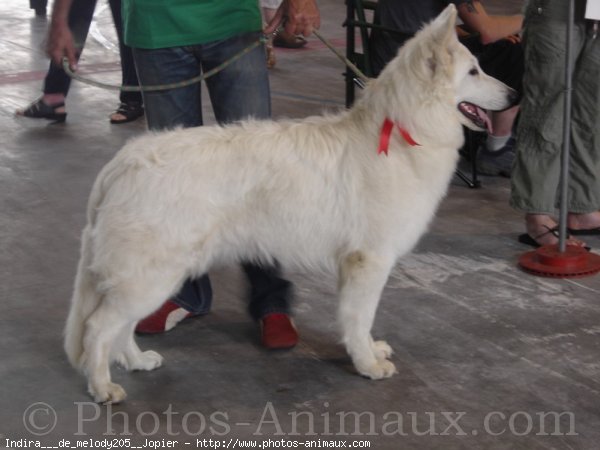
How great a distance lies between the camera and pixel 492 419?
3.24 m

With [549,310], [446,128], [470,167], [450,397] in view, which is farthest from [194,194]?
[470,167]

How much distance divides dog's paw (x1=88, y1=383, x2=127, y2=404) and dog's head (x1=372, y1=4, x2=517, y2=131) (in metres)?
1.45

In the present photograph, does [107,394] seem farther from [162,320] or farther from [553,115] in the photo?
[553,115]

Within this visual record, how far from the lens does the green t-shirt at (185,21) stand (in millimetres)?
3562

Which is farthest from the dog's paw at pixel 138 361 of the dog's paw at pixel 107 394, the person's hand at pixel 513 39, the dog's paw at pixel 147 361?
the person's hand at pixel 513 39

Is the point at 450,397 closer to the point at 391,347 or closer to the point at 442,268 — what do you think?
the point at 391,347

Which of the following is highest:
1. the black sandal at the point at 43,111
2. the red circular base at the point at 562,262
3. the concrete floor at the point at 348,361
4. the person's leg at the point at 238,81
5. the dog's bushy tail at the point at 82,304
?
the person's leg at the point at 238,81

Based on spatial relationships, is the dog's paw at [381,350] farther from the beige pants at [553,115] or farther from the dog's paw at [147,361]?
the beige pants at [553,115]

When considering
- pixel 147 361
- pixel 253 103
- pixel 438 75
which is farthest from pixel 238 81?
pixel 147 361

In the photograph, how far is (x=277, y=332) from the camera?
381cm

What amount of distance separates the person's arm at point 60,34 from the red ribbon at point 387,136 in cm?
131

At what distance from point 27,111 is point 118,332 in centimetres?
459

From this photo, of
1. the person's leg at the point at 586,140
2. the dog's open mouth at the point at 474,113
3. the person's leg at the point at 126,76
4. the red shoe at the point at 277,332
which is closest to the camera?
the dog's open mouth at the point at 474,113

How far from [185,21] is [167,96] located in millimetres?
322
